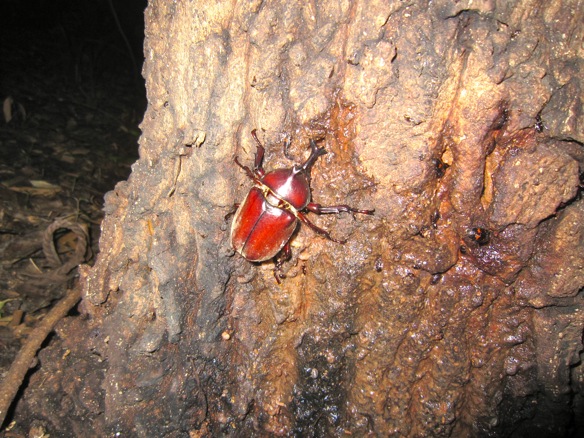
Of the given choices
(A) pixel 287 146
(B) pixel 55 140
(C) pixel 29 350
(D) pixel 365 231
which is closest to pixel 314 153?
(A) pixel 287 146

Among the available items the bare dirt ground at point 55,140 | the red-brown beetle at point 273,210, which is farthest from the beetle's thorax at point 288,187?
the bare dirt ground at point 55,140

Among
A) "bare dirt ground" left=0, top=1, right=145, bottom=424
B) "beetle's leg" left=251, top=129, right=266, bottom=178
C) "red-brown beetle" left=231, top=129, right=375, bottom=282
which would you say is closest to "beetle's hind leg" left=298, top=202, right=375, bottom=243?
"red-brown beetle" left=231, top=129, right=375, bottom=282

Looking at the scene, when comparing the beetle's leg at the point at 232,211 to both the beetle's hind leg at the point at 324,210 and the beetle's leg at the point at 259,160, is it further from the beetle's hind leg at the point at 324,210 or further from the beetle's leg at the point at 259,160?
the beetle's hind leg at the point at 324,210

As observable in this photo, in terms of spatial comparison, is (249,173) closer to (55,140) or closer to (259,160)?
(259,160)

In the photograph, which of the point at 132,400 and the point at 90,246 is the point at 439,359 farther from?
the point at 90,246

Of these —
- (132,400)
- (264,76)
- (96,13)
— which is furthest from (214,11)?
(96,13)

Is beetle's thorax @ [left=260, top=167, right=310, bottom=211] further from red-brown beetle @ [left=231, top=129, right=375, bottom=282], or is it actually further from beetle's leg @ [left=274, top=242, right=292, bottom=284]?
beetle's leg @ [left=274, top=242, right=292, bottom=284]
